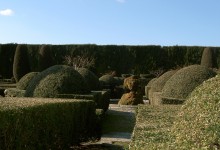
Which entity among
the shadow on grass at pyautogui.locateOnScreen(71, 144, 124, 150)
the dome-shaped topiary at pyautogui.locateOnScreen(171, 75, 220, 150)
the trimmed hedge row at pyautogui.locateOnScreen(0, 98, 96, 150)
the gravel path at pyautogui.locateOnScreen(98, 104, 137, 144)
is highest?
the dome-shaped topiary at pyautogui.locateOnScreen(171, 75, 220, 150)

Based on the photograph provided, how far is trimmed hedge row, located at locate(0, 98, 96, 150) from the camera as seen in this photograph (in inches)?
219

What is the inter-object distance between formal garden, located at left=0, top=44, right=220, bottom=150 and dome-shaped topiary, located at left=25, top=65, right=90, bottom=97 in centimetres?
4

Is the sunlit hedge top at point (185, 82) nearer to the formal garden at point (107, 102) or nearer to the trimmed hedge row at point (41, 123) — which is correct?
the formal garden at point (107, 102)

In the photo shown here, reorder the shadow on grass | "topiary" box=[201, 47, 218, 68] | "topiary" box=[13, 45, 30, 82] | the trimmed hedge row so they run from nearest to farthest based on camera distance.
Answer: the trimmed hedge row < the shadow on grass < "topiary" box=[13, 45, 30, 82] < "topiary" box=[201, 47, 218, 68]

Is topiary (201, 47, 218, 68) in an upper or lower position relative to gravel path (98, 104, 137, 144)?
upper

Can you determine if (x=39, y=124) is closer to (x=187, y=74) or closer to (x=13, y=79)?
(x=187, y=74)

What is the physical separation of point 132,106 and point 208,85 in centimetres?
1768

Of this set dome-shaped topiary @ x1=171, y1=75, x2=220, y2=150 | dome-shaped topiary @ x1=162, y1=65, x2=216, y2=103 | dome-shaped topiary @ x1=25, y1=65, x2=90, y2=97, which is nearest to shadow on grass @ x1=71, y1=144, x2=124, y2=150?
dome-shaped topiary @ x1=25, y1=65, x2=90, y2=97

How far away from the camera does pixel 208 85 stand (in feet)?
14.5

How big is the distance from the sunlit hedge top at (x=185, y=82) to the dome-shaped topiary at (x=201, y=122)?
35.3 feet

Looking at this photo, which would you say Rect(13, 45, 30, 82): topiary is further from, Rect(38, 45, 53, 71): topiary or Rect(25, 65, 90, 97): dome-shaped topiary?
Rect(25, 65, 90, 97): dome-shaped topiary

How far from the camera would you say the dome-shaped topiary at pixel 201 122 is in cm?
321

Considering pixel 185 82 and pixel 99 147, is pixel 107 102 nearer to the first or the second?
pixel 185 82

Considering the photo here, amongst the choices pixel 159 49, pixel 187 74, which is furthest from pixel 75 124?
pixel 159 49
